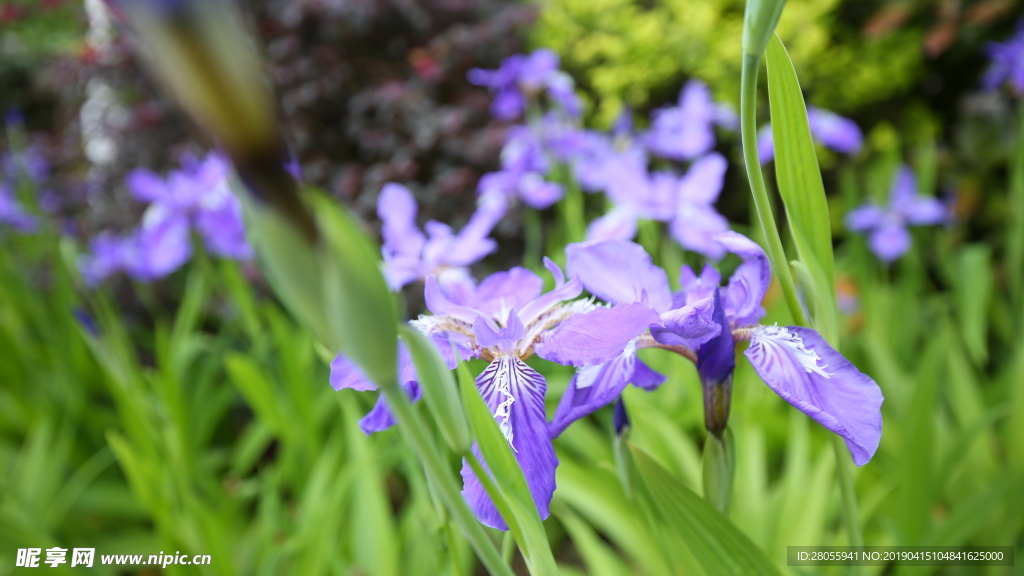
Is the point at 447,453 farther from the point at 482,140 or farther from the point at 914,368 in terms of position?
the point at 482,140

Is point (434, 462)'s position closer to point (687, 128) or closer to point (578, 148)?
point (578, 148)

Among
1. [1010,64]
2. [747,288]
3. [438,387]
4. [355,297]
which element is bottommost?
[1010,64]

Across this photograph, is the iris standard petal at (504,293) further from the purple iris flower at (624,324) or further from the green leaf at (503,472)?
the green leaf at (503,472)

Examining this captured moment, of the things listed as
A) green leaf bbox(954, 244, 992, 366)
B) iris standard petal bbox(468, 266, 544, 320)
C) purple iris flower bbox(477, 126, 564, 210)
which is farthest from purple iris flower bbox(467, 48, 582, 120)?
iris standard petal bbox(468, 266, 544, 320)

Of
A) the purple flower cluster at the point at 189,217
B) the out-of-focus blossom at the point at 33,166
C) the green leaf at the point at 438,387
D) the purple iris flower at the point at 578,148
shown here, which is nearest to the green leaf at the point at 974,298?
the purple iris flower at the point at 578,148

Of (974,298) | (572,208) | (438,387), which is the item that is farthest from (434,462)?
(974,298)

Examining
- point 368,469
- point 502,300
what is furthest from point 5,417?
point 502,300
